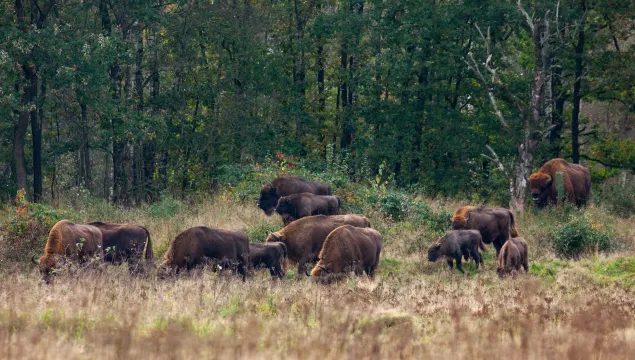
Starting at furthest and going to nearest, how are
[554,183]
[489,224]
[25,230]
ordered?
[554,183]
[489,224]
[25,230]

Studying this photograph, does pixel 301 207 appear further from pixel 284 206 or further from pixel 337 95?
pixel 337 95

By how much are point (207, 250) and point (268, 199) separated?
6.31m

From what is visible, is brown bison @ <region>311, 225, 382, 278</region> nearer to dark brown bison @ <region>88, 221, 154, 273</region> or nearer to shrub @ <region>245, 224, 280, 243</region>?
dark brown bison @ <region>88, 221, 154, 273</region>

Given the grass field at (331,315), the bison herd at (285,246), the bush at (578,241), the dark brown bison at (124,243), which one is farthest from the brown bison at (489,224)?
the dark brown bison at (124,243)

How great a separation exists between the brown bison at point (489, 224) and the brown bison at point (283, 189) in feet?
16.5

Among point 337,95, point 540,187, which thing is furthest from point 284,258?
point 337,95

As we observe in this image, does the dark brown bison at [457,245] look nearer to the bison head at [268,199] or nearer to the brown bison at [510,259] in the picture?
the brown bison at [510,259]

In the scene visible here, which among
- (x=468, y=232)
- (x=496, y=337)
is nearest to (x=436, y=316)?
(x=496, y=337)

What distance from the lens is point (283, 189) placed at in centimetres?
2184

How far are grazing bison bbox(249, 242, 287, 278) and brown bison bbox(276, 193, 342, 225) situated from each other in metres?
3.96

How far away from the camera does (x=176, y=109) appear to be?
3234cm

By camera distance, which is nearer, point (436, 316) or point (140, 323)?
point (140, 323)

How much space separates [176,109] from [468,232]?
60.4ft

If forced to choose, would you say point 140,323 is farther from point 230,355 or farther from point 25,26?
point 25,26
